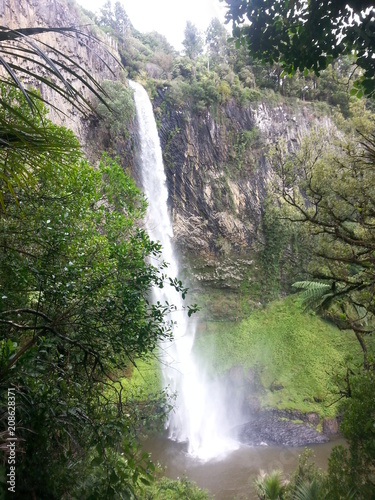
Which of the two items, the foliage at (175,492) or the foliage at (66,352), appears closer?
the foliage at (66,352)

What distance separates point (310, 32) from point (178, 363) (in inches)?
442

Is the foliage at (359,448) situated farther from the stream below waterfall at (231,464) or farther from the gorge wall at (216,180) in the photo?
the gorge wall at (216,180)

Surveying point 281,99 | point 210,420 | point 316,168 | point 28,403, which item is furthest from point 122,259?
point 281,99

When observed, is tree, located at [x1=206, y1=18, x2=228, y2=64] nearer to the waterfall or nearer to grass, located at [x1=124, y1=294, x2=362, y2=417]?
the waterfall

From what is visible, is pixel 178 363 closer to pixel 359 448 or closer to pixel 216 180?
pixel 359 448

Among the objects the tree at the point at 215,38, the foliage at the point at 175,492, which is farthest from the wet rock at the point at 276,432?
the tree at the point at 215,38

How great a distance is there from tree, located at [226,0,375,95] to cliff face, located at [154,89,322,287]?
17052 mm

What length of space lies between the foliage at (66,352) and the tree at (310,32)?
80.7 inches

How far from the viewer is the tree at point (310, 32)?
8.73 feet

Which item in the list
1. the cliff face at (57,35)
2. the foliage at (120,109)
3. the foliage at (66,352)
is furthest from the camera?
the foliage at (120,109)

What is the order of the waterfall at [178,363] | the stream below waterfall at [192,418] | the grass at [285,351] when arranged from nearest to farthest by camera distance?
the stream below waterfall at [192,418] → the waterfall at [178,363] → the grass at [285,351]

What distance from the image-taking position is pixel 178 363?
1228 cm

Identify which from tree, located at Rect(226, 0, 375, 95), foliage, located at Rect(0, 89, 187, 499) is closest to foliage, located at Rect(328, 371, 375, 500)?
foliage, located at Rect(0, 89, 187, 499)

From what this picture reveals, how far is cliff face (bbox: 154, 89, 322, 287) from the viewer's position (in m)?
20.3
